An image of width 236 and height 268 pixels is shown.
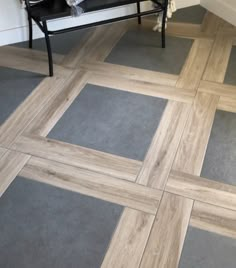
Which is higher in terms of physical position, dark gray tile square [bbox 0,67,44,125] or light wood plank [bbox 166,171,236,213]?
dark gray tile square [bbox 0,67,44,125]

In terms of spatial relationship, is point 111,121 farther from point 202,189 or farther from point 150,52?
point 150,52

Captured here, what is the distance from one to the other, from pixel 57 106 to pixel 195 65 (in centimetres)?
91

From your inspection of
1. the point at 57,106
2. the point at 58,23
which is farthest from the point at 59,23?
the point at 57,106

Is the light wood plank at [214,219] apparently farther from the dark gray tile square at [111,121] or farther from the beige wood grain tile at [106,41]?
the beige wood grain tile at [106,41]

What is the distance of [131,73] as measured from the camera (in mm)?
2160

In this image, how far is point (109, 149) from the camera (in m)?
1.66

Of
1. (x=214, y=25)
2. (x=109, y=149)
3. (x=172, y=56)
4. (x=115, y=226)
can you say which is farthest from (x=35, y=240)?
(x=214, y=25)

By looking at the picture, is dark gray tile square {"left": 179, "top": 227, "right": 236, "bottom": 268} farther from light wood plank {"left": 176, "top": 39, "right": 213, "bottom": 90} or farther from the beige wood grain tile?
the beige wood grain tile

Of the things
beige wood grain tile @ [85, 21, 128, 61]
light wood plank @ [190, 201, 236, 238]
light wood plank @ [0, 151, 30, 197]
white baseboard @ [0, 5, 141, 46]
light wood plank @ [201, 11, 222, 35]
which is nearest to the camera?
light wood plank @ [190, 201, 236, 238]

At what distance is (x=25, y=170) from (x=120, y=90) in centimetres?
75

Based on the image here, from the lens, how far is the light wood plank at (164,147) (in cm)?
152

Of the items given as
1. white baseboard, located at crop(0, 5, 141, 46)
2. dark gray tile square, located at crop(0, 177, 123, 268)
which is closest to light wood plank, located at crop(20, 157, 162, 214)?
dark gray tile square, located at crop(0, 177, 123, 268)

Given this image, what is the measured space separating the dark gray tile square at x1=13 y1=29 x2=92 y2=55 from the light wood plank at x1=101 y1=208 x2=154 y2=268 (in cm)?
138

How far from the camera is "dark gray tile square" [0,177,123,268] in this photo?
1.24m
